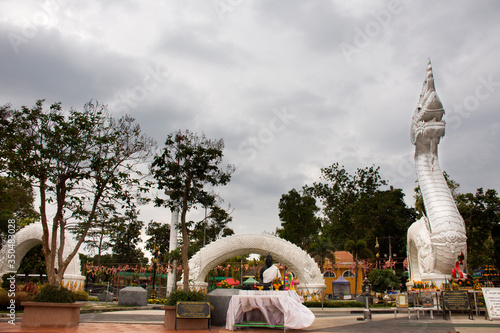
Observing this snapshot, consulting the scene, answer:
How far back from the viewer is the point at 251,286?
9500 millimetres

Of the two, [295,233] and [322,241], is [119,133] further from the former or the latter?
[295,233]

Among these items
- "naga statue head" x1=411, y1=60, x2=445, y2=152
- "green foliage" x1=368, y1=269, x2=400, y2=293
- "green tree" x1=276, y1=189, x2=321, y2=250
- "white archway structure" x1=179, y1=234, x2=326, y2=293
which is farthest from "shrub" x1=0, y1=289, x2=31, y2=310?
"green tree" x1=276, y1=189, x2=321, y2=250

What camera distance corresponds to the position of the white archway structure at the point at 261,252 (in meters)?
21.7

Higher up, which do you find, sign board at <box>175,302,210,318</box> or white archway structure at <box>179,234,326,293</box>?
white archway structure at <box>179,234,326,293</box>

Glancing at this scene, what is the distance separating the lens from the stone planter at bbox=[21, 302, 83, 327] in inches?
342

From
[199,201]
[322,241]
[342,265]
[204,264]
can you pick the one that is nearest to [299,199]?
[342,265]

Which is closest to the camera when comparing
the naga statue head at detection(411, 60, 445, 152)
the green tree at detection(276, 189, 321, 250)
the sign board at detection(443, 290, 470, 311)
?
the sign board at detection(443, 290, 470, 311)

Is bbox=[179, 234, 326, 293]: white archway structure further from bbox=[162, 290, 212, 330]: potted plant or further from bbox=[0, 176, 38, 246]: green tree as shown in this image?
bbox=[162, 290, 212, 330]: potted plant

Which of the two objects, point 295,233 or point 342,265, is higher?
point 295,233

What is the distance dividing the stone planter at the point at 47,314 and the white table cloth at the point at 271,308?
3.60 m

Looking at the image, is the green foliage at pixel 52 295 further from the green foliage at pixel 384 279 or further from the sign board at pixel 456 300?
the green foliage at pixel 384 279

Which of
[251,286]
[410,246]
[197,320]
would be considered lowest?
[197,320]

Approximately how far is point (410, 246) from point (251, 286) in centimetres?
1395

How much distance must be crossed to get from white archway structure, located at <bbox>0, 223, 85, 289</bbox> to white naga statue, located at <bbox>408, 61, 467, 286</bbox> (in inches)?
705
